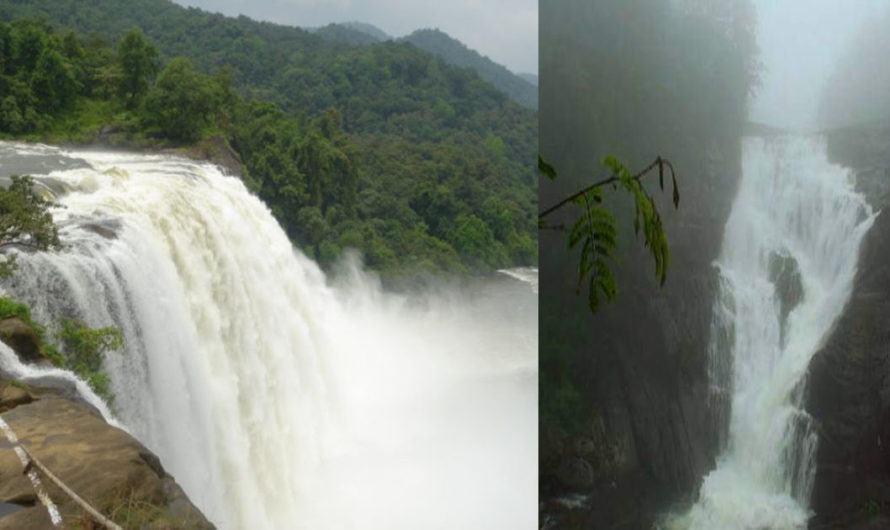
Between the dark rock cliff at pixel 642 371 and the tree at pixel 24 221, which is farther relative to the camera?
the dark rock cliff at pixel 642 371

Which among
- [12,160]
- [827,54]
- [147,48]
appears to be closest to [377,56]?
[147,48]

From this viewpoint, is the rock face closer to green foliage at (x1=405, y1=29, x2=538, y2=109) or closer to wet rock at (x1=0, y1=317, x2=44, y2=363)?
green foliage at (x1=405, y1=29, x2=538, y2=109)

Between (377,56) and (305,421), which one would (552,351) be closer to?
(305,421)

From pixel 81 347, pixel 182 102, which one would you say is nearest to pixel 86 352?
pixel 81 347

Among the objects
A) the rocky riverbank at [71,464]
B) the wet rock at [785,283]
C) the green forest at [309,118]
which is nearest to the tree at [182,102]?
the green forest at [309,118]

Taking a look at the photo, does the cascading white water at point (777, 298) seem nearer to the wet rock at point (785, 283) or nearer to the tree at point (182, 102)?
the wet rock at point (785, 283)

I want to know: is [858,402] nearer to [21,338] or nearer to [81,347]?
[81,347]

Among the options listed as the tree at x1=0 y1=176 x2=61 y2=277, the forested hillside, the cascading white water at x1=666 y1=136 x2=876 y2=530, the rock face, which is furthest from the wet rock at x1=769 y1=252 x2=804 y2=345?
the tree at x1=0 y1=176 x2=61 y2=277
